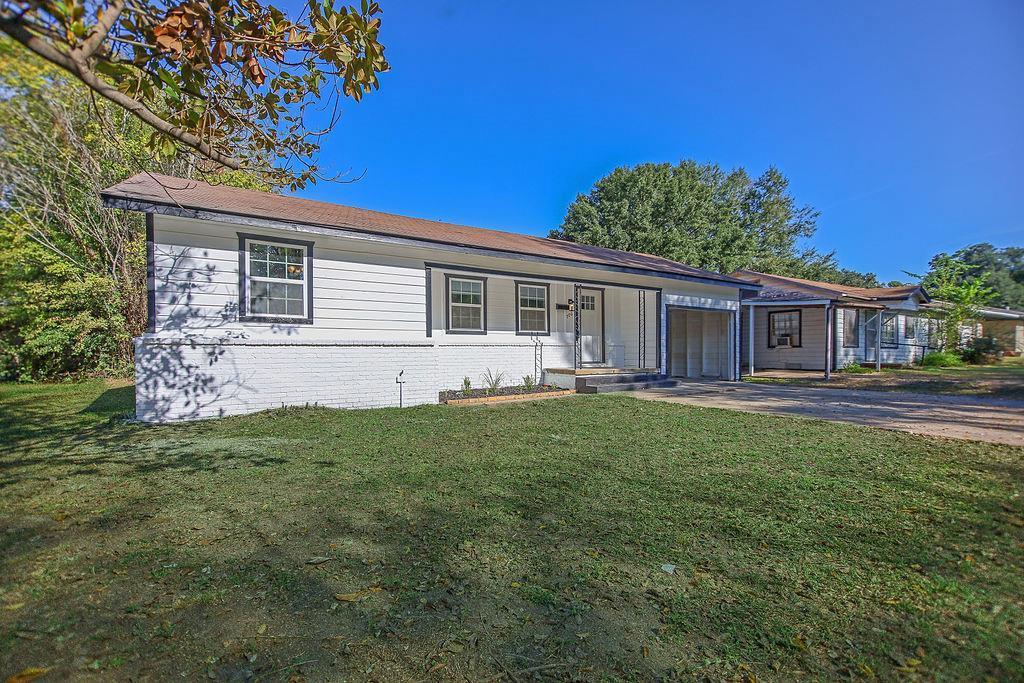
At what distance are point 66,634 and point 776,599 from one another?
3.22 meters

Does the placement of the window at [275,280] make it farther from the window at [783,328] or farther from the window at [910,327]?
the window at [910,327]

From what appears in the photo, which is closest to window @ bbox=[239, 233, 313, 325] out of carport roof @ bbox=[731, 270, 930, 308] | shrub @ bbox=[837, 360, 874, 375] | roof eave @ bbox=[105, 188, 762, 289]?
roof eave @ bbox=[105, 188, 762, 289]

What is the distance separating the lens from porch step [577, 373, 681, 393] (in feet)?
36.8

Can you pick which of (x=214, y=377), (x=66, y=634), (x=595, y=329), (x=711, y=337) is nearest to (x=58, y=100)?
(x=214, y=377)

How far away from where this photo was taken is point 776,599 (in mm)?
2287

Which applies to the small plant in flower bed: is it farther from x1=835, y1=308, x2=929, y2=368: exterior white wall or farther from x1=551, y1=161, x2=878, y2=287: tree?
x1=551, y1=161, x2=878, y2=287: tree

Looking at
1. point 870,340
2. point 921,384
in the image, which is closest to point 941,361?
point 870,340

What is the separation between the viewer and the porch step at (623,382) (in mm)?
11227

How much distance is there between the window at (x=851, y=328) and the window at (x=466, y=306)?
628 inches

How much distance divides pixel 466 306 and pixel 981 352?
2437cm

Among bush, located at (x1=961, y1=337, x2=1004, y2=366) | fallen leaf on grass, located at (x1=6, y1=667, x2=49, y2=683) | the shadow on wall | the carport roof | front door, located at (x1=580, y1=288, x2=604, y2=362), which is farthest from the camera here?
bush, located at (x1=961, y1=337, x2=1004, y2=366)

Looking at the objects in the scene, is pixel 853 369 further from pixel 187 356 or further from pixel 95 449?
pixel 95 449

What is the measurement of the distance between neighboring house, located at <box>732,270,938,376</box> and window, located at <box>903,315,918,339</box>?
5 centimetres

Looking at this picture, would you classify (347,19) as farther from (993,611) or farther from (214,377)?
(214,377)
